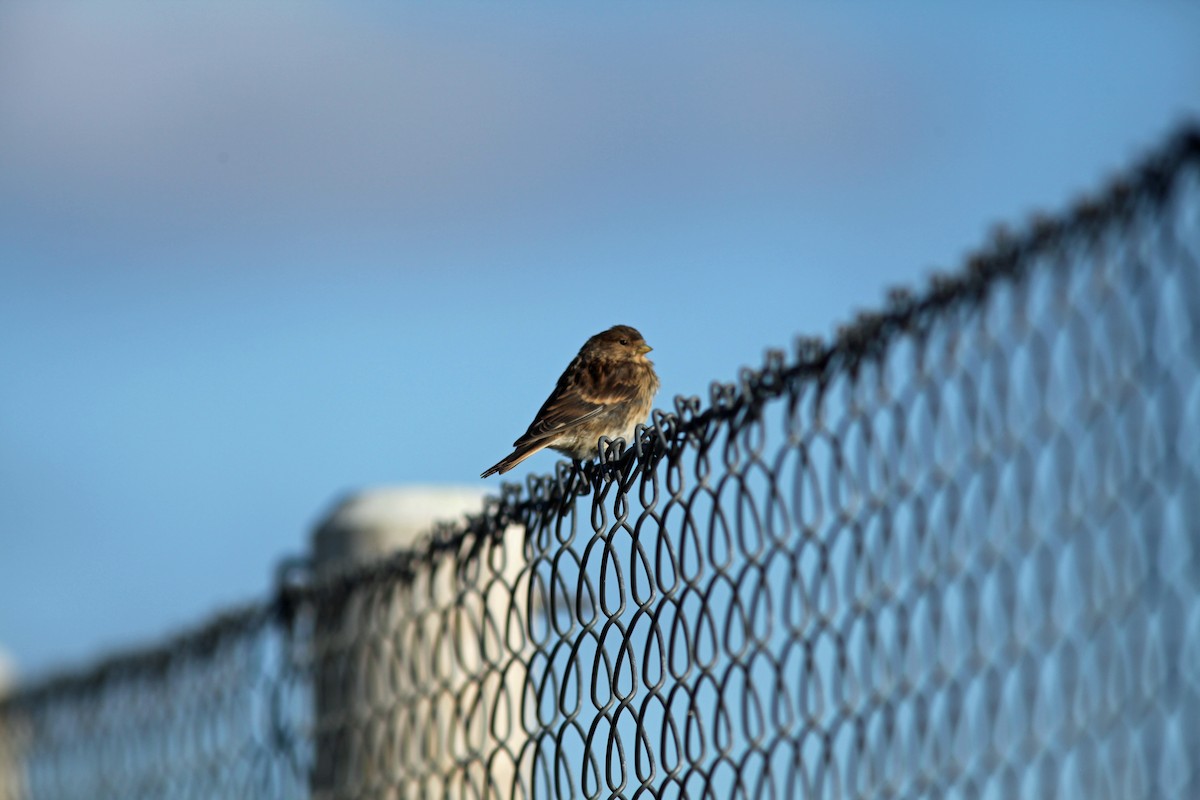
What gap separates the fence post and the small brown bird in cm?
51

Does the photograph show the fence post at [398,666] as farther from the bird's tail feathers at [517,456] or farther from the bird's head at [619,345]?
the bird's head at [619,345]

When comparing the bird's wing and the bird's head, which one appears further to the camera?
the bird's head

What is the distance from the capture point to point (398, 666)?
189 inches

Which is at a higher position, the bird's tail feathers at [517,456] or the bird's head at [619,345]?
the bird's head at [619,345]

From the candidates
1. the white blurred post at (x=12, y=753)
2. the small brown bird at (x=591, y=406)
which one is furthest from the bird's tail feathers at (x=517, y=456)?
the white blurred post at (x=12, y=753)

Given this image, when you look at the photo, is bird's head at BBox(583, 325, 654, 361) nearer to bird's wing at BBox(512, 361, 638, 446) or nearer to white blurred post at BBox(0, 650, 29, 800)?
bird's wing at BBox(512, 361, 638, 446)

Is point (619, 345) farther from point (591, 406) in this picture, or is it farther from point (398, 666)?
point (398, 666)

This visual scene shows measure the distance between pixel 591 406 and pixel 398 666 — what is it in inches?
54.2

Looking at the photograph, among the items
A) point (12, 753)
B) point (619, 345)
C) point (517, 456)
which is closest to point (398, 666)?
point (517, 456)

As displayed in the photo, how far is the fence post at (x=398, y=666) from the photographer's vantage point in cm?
447

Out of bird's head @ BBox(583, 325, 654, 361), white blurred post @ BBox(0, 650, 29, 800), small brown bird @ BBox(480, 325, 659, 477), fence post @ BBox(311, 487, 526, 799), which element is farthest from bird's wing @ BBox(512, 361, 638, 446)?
white blurred post @ BBox(0, 650, 29, 800)

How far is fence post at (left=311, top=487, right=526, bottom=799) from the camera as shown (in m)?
4.47

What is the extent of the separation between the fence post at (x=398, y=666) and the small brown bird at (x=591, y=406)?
0.51 metres

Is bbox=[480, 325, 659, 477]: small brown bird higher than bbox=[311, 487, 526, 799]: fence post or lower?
higher
